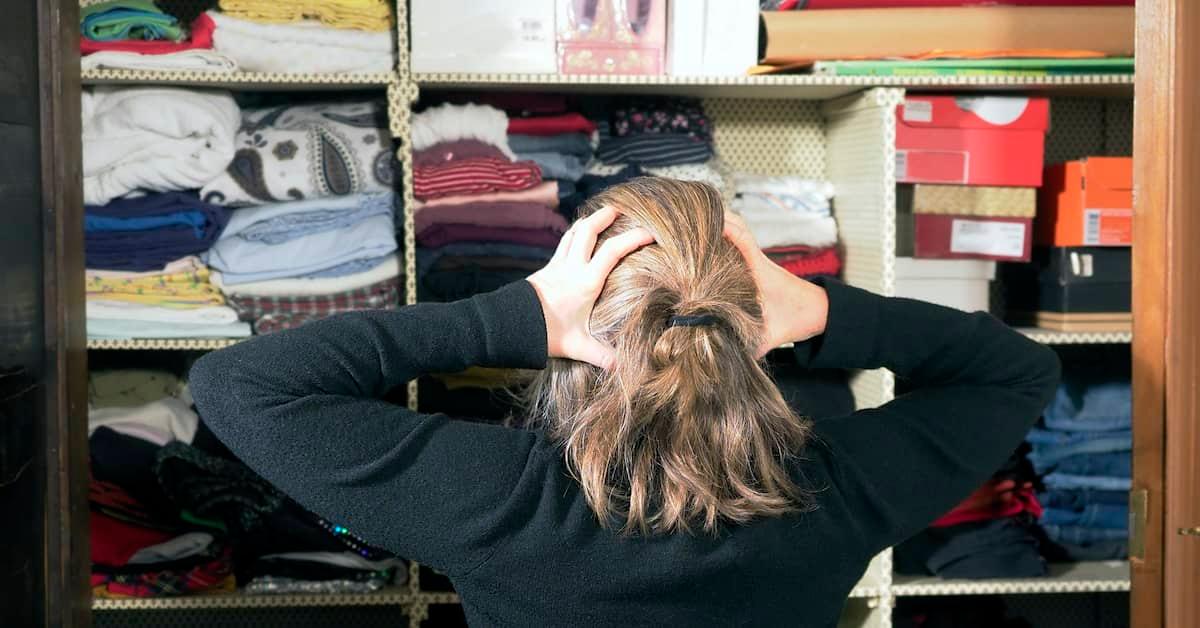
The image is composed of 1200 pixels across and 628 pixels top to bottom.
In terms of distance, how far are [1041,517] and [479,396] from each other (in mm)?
1204

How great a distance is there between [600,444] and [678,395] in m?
0.09

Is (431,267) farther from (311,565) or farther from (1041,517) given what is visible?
(1041,517)

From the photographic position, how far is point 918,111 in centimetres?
227

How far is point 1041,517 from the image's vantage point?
7.98 feet

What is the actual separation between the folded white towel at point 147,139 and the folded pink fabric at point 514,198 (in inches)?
15.9

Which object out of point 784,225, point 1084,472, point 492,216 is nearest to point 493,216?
point 492,216

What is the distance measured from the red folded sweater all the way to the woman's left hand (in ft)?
4.26

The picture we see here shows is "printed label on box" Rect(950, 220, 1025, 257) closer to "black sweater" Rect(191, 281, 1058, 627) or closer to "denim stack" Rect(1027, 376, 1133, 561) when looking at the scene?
"denim stack" Rect(1027, 376, 1133, 561)

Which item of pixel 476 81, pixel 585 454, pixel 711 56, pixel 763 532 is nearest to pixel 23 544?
pixel 585 454

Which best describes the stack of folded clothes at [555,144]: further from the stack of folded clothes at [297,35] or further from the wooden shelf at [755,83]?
the stack of folded clothes at [297,35]

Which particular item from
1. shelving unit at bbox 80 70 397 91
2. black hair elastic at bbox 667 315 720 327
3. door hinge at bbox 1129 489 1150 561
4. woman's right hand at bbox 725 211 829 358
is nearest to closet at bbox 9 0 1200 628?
shelving unit at bbox 80 70 397 91

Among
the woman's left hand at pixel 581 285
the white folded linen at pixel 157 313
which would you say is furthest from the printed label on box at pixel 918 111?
the white folded linen at pixel 157 313

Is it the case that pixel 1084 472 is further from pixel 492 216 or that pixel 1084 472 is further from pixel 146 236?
pixel 146 236

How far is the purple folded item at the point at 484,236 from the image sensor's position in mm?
2213
